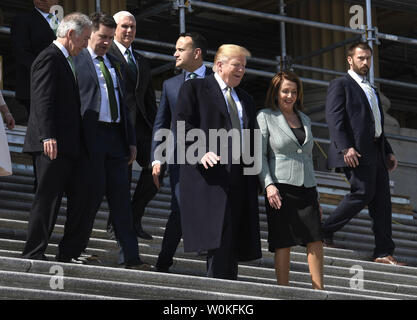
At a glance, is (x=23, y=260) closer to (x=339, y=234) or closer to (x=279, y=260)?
(x=279, y=260)

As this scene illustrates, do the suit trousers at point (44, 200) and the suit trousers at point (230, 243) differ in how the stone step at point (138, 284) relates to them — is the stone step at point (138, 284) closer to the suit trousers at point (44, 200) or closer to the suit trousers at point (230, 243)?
the suit trousers at point (230, 243)

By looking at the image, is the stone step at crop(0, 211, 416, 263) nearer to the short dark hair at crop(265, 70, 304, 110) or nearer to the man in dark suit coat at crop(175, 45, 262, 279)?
the man in dark suit coat at crop(175, 45, 262, 279)

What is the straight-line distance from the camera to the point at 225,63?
22.8 ft

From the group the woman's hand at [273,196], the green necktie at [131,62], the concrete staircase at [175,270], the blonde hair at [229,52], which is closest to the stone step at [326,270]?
the concrete staircase at [175,270]

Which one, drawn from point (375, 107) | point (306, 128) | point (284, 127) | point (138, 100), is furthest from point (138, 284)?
point (375, 107)

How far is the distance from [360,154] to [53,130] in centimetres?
263

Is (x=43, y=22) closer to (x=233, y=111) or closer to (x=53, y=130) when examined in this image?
(x=53, y=130)

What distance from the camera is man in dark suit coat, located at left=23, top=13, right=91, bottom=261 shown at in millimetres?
6697

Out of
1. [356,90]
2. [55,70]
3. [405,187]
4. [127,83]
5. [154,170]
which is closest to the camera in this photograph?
[55,70]

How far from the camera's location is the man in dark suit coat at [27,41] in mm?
7902

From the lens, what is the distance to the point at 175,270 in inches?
292

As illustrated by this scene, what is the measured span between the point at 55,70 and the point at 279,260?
1.63 meters
